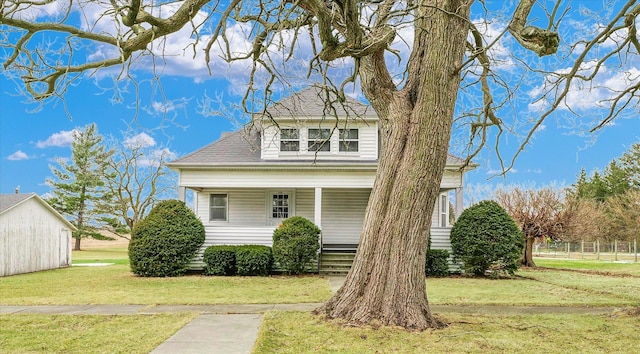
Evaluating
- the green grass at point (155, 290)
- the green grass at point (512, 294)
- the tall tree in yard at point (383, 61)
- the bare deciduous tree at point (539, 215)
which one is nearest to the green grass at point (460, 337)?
the tall tree in yard at point (383, 61)

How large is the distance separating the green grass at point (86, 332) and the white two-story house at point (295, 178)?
797cm

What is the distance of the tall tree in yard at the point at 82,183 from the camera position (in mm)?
35688

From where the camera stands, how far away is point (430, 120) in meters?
7.46

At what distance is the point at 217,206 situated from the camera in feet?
65.4

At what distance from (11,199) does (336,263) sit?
1227 centimetres

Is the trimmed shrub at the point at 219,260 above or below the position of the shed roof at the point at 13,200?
below

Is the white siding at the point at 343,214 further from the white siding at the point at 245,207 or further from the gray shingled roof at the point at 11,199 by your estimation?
the gray shingled roof at the point at 11,199

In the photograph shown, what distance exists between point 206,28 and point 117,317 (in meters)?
5.19

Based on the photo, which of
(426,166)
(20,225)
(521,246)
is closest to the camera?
(426,166)

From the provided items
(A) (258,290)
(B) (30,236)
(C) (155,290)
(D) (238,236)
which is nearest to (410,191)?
(A) (258,290)

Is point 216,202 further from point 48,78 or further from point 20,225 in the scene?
point 48,78

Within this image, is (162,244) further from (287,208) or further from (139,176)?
(139,176)

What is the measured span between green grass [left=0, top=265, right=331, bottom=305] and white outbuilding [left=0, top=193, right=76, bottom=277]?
137 cm

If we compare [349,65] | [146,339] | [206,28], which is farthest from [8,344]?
[349,65]
